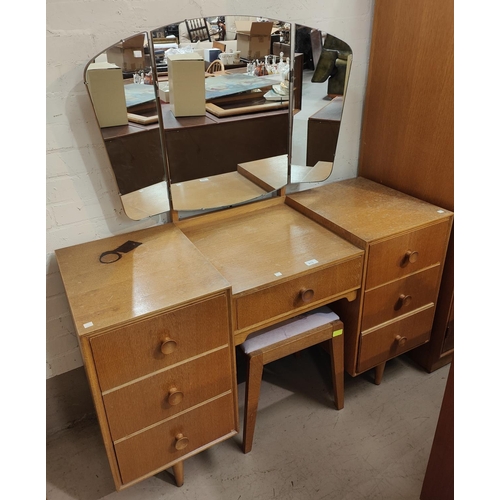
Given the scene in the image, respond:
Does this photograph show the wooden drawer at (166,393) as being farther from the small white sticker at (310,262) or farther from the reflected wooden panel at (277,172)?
the reflected wooden panel at (277,172)

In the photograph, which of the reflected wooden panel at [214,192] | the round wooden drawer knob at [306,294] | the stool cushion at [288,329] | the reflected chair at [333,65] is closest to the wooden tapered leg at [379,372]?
the stool cushion at [288,329]

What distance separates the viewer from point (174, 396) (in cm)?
128

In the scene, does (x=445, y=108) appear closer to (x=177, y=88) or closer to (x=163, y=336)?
(x=177, y=88)

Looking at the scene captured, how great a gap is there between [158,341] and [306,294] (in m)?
0.48

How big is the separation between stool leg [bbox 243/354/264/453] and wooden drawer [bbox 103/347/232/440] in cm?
14

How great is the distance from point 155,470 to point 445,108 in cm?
149

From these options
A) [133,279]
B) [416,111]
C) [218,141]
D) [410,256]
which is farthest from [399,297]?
[133,279]

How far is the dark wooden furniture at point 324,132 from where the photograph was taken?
169 centimetres

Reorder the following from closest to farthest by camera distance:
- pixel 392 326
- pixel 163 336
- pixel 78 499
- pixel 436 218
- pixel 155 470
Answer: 1. pixel 163 336
2. pixel 155 470
3. pixel 78 499
4. pixel 436 218
5. pixel 392 326

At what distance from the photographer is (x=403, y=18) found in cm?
159

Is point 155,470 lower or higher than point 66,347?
lower

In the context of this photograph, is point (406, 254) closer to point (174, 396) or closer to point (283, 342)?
point (283, 342)

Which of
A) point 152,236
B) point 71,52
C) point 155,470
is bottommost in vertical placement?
point 155,470

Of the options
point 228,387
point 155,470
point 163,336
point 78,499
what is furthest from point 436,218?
point 78,499
